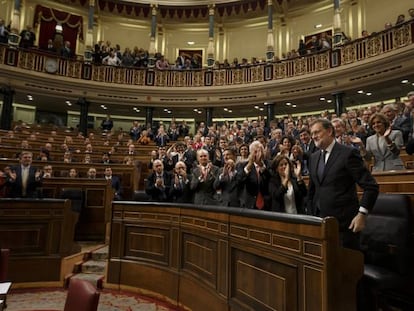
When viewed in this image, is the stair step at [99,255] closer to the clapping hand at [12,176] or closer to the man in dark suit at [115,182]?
the clapping hand at [12,176]

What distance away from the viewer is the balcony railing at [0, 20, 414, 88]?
909 centimetres

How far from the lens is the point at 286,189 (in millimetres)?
2730

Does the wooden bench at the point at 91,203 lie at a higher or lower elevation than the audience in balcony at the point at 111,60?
lower

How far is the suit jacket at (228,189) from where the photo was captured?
3158 millimetres

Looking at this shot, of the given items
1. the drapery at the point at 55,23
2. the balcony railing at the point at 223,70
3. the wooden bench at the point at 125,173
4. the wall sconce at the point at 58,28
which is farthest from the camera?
the wall sconce at the point at 58,28

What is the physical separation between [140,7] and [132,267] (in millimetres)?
13293

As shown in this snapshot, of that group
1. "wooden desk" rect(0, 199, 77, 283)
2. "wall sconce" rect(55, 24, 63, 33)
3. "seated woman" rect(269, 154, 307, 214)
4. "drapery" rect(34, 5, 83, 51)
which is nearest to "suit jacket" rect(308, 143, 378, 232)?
"seated woman" rect(269, 154, 307, 214)

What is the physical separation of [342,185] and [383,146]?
147 centimetres

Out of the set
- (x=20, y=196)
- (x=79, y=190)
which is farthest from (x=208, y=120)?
(x=20, y=196)

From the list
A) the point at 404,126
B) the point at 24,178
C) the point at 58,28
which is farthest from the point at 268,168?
the point at 58,28

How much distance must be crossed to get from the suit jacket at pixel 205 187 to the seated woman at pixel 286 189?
0.85 m

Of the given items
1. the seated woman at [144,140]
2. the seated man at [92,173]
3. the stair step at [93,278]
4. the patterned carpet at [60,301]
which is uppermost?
the seated woman at [144,140]

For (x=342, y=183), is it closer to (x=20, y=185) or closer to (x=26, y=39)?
(x=20, y=185)

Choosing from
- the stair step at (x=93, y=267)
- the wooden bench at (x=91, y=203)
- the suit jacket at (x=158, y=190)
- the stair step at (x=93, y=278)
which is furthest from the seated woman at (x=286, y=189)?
the wooden bench at (x=91, y=203)
